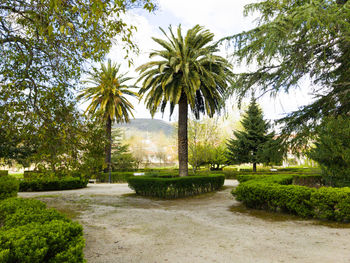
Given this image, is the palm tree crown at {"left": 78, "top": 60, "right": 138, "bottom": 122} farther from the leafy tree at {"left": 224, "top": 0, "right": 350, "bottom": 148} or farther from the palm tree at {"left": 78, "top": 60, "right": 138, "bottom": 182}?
the leafy tree at {"left": 224, "top": 0, "right": 350, "bottom": 148}

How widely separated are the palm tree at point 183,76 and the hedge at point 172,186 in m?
2.13

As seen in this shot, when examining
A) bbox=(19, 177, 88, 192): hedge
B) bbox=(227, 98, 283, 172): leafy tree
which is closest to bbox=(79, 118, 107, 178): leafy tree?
bbox=(19, 177, 88, 192): hedge

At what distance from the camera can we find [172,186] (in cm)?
1251

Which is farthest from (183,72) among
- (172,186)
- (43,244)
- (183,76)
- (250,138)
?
(250,138)

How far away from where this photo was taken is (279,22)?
729 centimetres

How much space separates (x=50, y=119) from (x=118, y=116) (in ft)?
61.4

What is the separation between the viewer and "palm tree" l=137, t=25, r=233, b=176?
15.0m

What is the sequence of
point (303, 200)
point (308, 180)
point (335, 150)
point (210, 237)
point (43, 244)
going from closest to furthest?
point (43, 244), point (210, 237), point (303, 200), point (335, 150), point (308, 180)

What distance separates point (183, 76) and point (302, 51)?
7575mm

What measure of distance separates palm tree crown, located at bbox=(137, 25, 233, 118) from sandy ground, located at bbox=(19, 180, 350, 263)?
341 inches

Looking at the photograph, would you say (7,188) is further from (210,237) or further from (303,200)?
(303,200)

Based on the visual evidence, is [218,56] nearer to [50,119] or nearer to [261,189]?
[261,189]

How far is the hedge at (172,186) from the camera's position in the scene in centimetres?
1255

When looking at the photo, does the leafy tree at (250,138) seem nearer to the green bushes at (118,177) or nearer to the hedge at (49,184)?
the green bushes at (118,177)
